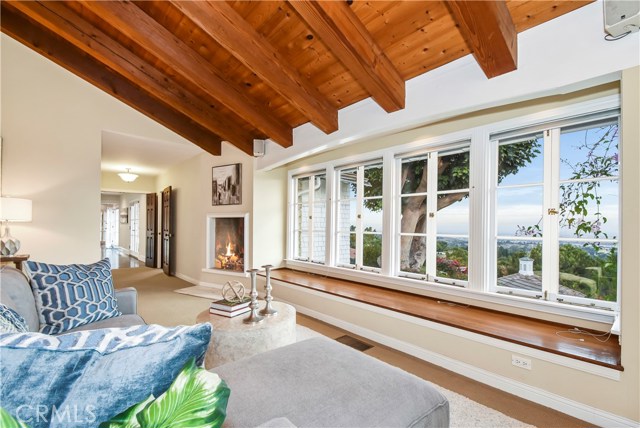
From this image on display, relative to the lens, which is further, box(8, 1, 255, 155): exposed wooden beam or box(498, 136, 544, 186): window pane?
box(8, 1, 255, 155): exposed wooden beam

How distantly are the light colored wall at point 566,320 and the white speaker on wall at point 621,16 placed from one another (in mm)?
228

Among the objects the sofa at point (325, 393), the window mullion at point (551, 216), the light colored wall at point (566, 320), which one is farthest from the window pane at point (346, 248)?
the sofa at point (325, 393)

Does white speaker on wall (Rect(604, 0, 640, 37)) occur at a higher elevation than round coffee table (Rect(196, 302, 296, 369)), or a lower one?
higher

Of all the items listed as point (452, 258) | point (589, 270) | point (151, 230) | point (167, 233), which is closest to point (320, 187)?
point (452, 258)

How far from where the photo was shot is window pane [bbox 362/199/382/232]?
147 inches

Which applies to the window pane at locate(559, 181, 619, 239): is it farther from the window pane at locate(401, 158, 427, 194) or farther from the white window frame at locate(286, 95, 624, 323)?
the window pane at locate(401, 158, 427, 194)

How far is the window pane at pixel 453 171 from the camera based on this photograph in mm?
2951

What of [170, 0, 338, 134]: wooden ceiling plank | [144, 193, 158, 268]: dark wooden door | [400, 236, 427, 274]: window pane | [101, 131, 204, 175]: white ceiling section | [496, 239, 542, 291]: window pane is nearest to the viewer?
[170, 0, 338, 134]: wooden ceiling plank

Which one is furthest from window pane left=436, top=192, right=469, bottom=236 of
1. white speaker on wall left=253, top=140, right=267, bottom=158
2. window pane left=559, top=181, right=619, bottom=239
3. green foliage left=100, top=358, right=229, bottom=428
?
green foliage left=100, top=358, right=229, bottom=428

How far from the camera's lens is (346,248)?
4.20 m

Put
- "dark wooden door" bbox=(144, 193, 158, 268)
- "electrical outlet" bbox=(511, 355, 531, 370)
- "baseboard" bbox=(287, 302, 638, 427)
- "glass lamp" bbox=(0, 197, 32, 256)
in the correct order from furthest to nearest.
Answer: "dark wooden door" bbox=(144, 193, 158, 268) < "glass lamp" bbox=(0, 197, 32, 256) < "electrical outlet" bbox=(511, 355, 531, 370) < "baseboard" bbox=(287, 302, 638, 427)

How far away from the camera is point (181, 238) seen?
6.24 m

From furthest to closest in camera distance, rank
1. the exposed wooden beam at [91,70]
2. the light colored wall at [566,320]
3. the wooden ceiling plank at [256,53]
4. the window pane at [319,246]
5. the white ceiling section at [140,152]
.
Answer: the white ceiling section at [140,152] < the window pane at [319,246] < the exposed wooden beam at [91,70] < the wooden ceiling plank at [256,53] < the light colored wall at [566,320]

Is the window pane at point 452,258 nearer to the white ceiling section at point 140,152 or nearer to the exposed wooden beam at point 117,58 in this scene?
the exposed wooden beam at point 117,58
